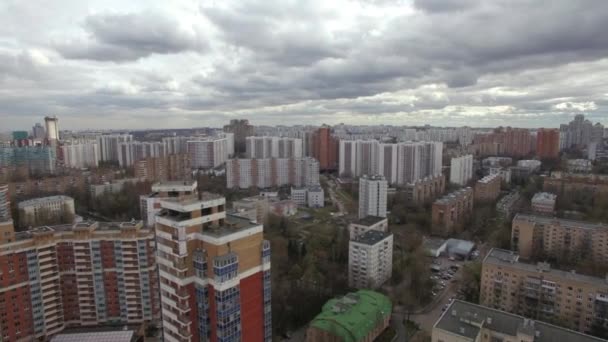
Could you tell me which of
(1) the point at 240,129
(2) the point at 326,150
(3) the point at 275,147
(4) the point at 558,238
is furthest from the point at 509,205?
(1) the point at 240,129

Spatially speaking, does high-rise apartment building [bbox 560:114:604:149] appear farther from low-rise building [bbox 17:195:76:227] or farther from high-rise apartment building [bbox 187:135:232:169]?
low-rise building [bbox 17:195:76:227]

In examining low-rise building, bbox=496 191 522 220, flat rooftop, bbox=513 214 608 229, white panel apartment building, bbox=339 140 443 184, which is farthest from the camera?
white panel apartment building, bbox=339 140 443 184

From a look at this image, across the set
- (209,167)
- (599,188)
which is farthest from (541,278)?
(209,167)

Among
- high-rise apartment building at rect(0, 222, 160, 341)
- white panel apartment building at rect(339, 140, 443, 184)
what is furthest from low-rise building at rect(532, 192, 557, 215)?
high-rise apartment building at rect(0, 222, 160, 341)

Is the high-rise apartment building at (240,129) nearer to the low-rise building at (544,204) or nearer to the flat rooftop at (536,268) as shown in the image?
the low-rise building at (544,204)

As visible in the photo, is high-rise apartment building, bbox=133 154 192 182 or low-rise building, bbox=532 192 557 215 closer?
low-rise building, bbox=532 192 557 215

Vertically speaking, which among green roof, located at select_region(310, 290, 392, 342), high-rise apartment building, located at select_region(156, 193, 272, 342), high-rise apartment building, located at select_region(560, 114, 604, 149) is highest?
high-rise apartment building, located at select_region(560, 114, 604, 149)

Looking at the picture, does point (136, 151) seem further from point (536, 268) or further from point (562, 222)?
point (536, 268)

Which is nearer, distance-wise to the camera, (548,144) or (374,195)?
(374,195)
